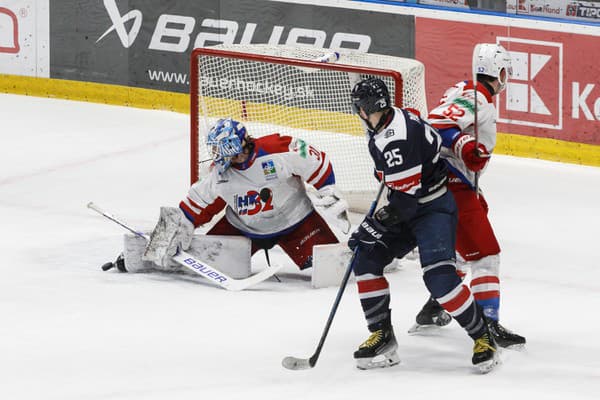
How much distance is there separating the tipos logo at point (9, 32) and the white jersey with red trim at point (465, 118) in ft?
20.0

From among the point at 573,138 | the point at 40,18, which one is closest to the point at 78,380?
the point at 573,138

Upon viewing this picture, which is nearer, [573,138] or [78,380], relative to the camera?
[78,380]

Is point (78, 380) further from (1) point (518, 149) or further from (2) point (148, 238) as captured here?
(1) point (518, 149)

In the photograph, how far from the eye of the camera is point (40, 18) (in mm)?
11703

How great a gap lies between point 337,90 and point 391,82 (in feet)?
2.29

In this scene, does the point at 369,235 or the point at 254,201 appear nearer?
the point at 369,235

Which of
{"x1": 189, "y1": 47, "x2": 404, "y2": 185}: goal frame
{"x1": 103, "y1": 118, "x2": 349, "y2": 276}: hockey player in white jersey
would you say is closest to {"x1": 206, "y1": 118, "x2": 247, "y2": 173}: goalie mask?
{"x1": 103, "y1": 118, "x2": 349, "y2": 276}: hockey player in white jersey

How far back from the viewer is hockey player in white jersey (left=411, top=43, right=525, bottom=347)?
20.6 ft

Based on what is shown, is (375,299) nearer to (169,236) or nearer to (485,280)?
(485,280)

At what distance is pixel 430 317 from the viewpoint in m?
6.60

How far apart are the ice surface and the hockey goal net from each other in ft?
1.35

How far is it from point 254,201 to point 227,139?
0.40m

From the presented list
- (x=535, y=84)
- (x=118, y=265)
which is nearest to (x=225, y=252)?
(x=118, y=265)

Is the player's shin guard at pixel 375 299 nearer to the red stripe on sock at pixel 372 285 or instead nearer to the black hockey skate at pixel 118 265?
the red stripe on sock at pixel 372 285
